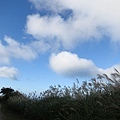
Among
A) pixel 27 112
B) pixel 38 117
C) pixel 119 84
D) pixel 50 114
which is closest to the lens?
pixel 119 84

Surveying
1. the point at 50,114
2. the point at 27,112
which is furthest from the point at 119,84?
the point at 27,112

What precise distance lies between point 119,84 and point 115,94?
46 cm

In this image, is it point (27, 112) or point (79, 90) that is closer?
point (79, 90)

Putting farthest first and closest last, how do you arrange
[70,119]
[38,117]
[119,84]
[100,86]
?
[38,117] < [70,119] < [100,86] < [119,84]

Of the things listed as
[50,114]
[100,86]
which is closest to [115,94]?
[100,86]

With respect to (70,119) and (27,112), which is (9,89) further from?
(70,119)

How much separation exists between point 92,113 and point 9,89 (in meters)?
25.2

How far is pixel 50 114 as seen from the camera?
11836 mm

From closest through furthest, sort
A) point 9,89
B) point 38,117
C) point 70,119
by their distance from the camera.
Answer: point 70,119
point 38,117
point 9,89

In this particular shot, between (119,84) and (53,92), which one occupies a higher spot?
(53,92)

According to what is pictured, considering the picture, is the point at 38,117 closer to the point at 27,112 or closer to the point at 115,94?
the point at 27,112

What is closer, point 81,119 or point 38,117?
point 81,119

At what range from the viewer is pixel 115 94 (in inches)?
319

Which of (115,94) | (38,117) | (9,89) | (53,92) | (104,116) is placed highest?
(9,89)
